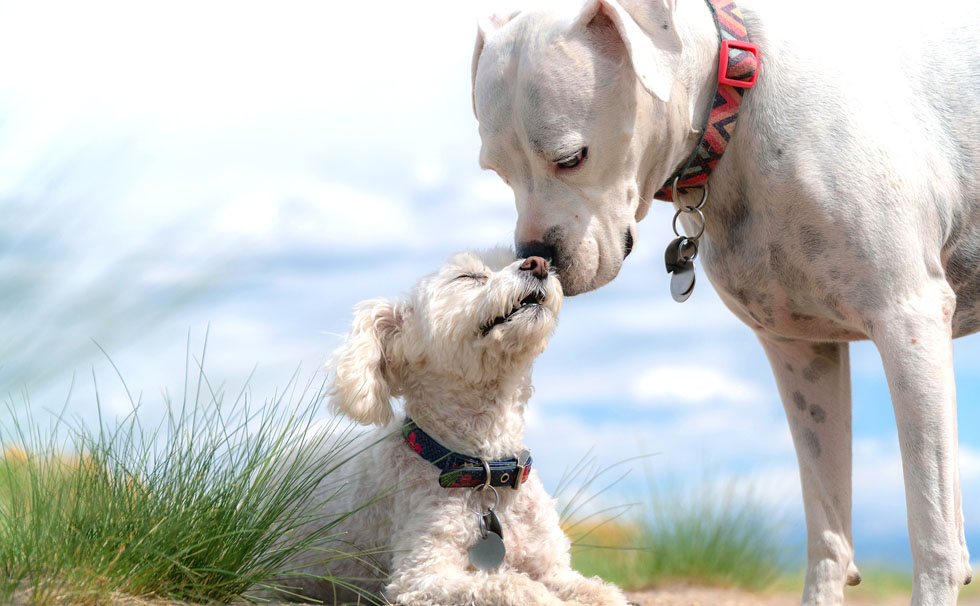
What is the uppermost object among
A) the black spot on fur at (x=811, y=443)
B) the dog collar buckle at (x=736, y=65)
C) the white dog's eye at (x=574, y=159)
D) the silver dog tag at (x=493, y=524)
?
the dog collar buckle at (x=736, y=65)

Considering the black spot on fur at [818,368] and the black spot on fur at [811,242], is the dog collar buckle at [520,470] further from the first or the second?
the black spot on fur at [818,368]

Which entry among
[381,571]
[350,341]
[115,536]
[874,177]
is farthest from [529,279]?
[115,536]

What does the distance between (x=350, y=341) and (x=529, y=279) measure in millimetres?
780

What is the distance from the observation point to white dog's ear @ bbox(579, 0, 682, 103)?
12.3 feet

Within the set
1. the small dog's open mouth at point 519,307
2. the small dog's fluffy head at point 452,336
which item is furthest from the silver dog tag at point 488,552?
the small dog's open mouth at point 519,307

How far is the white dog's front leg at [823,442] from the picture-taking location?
4871mm

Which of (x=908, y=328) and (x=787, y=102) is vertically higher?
(x=787, y=102)

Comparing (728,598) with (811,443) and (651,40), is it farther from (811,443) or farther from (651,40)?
(651,40)

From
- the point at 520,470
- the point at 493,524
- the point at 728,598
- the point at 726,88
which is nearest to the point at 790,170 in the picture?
the point at 726,88

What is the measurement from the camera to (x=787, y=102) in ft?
13.8

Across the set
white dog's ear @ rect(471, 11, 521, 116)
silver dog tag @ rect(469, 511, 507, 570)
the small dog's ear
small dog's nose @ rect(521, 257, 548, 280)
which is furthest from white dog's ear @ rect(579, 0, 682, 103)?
silver dog tag @ rect(469, 511, 507, 570)

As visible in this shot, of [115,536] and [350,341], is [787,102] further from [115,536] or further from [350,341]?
[115,536]

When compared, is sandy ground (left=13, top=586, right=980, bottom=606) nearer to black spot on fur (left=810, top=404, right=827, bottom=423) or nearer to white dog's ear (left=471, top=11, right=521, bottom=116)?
black spot on fur (left=810, top=404, right=827, bottom=423)

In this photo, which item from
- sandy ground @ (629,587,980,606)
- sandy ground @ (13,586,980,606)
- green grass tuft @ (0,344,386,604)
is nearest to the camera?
green grass tuft @ (0,344,386,604)
